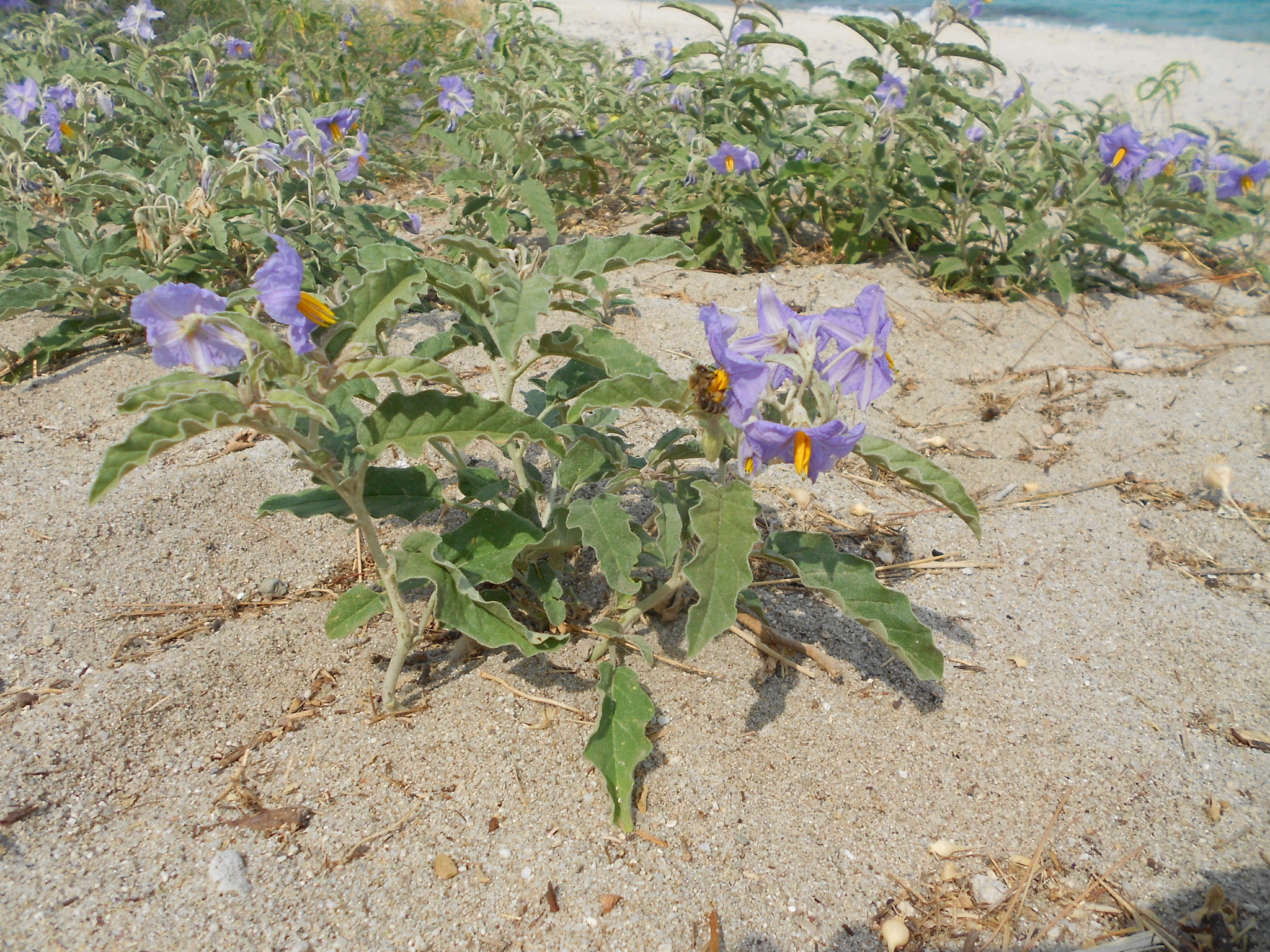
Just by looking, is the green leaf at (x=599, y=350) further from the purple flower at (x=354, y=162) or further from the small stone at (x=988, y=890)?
the purple flower at (x=354, y=162)

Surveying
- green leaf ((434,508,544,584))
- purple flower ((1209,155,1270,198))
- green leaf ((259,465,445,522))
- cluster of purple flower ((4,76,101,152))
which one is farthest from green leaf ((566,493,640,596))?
purple flower ((1209,155,1270,198))

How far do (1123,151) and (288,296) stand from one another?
12.1 ft

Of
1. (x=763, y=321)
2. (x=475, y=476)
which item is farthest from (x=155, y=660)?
(x=763, y=321)

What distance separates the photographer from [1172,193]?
3.83 metres

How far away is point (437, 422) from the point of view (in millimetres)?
1243

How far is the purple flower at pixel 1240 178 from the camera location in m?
4.05

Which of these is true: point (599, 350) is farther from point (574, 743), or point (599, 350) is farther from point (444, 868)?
point (444, 868)

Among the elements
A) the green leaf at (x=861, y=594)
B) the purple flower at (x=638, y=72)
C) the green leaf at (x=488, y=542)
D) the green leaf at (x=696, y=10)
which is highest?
the green leaf at (x=696, y=10)

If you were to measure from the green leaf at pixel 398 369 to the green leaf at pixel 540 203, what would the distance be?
230 cm

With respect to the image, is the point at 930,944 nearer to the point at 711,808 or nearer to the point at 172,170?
the point at 711,808

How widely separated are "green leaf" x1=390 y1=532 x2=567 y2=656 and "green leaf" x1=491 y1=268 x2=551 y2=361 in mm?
380

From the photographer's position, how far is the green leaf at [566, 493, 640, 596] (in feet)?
4.40

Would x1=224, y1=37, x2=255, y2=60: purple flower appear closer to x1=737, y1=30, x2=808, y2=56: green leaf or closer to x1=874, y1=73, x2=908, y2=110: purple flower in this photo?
x1=737, y1=30, x2=808, y2=56: green leaf

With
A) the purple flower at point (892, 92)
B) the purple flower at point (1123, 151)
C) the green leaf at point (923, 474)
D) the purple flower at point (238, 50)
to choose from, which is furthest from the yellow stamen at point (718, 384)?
the purple flower at point (238, 50)
